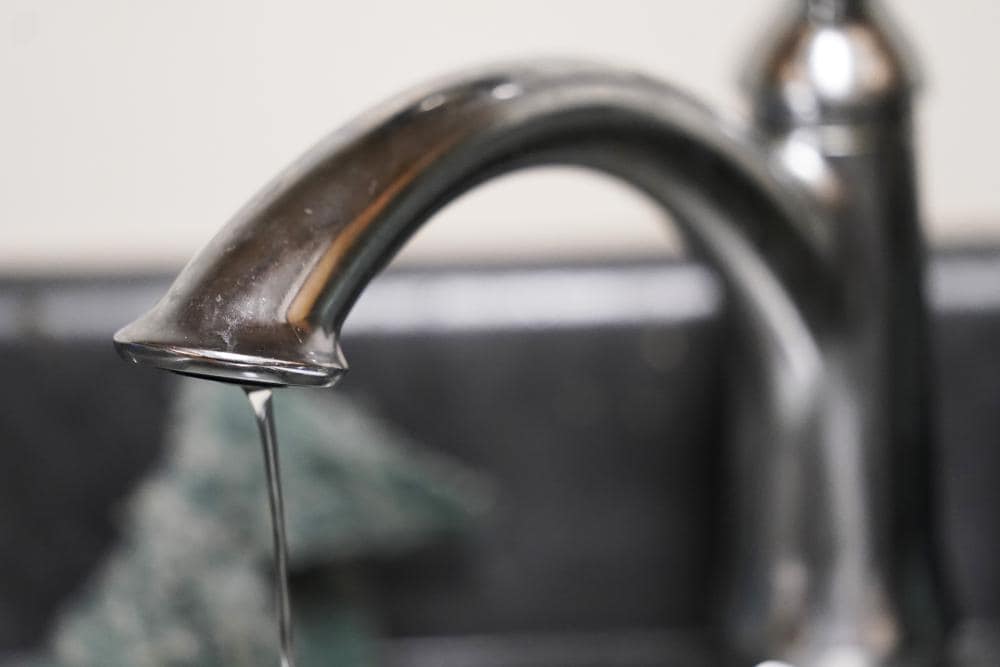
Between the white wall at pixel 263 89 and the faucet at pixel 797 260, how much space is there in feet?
0.50

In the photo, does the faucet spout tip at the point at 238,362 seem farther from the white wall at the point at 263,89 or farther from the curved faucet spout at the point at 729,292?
the white wall at the point at 263,89

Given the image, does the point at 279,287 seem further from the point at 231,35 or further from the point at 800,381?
the point at 231,35

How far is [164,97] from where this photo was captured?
0.52 meters

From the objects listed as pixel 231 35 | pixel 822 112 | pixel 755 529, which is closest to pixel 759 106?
pixel 822 112

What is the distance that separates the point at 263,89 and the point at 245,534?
0.60 feet

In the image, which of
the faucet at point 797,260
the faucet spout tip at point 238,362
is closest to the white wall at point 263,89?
the faucet at point 797,260

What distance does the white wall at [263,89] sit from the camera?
1.69ft

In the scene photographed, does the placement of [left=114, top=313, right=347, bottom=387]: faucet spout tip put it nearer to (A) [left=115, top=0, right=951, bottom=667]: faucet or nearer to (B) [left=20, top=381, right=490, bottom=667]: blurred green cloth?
(A) [left=115, top=0, right=951, bottom=667]: faucet

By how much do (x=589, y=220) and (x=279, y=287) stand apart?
0.32 metres

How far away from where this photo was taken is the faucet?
29cm

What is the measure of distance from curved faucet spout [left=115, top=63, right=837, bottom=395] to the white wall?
17 centimetres

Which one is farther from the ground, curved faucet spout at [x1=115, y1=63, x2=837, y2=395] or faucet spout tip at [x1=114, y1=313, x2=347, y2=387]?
curved faucet spout at [x1=115, y1=63, x2=837, y2=395]

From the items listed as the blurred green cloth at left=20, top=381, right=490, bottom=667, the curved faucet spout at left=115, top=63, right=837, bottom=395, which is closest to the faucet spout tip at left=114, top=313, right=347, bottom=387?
the curved faucet spout at left=115, top=63, right=837, bottom=395

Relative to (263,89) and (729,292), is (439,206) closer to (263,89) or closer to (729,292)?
(729,292)
